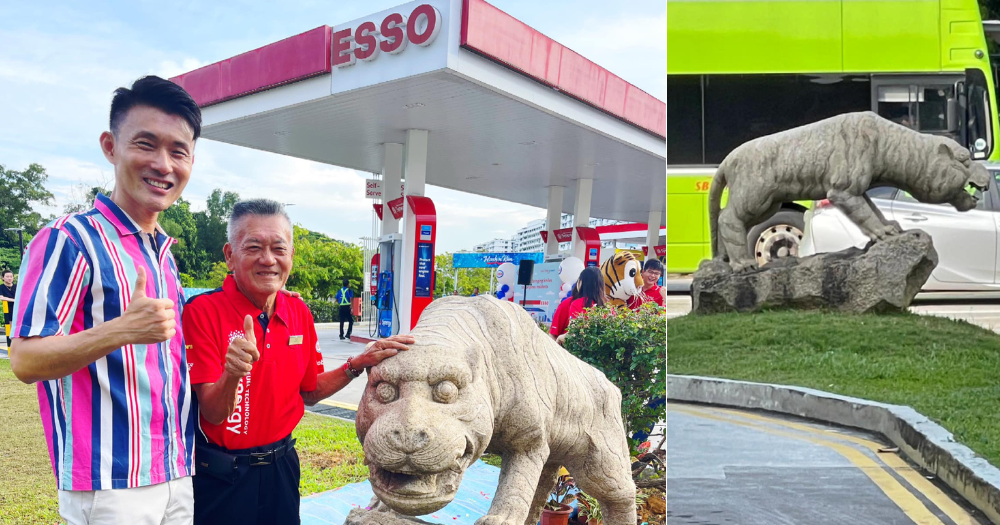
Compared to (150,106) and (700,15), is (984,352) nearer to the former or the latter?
(700,15)

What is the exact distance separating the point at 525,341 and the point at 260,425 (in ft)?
2.44

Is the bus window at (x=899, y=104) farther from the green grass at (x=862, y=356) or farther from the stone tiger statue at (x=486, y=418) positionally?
the stone tiger statue at (x=486, y=418)

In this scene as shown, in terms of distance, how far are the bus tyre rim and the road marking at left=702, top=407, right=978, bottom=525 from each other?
31.2 inches

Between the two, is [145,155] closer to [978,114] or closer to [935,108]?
[935,108]

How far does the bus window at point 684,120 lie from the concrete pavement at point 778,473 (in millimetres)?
1257

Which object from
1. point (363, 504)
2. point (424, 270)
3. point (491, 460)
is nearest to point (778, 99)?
point (491, 460)

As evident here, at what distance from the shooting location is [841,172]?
3.51 m

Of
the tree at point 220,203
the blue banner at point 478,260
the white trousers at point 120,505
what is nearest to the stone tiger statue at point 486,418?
the white trousers at point 120,505

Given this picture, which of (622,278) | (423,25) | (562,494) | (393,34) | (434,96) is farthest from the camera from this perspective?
(434,96)

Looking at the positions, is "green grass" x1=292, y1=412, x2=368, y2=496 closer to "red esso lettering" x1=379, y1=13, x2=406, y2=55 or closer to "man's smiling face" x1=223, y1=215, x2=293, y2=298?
"man's smiling face" x1=223, y1=215, x2=293, y2=298

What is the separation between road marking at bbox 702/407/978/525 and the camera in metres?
3.22

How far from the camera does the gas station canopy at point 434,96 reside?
5020 millimetres

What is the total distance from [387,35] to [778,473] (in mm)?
3828

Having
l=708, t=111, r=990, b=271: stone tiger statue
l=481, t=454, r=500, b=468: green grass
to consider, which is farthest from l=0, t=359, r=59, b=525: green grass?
l=708, t=111, r=990, b=271: stone tiger statue
